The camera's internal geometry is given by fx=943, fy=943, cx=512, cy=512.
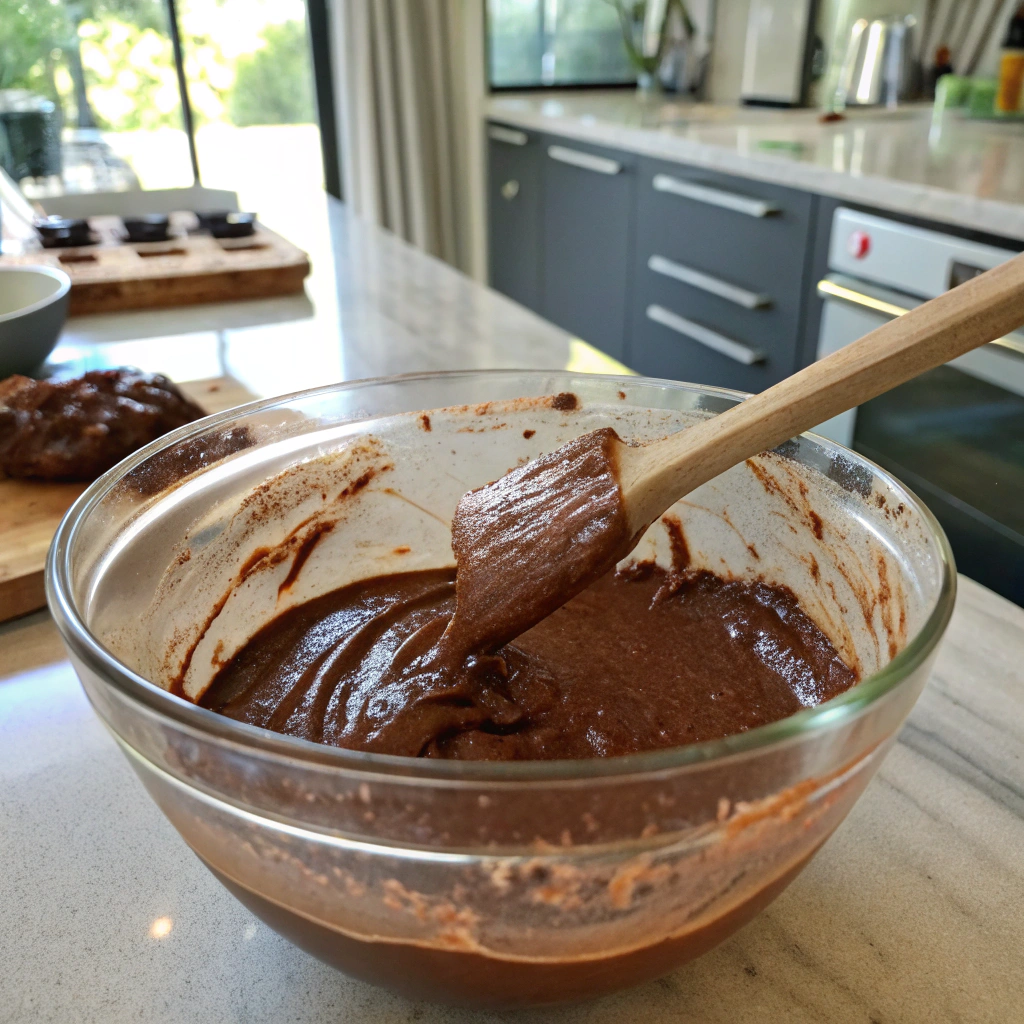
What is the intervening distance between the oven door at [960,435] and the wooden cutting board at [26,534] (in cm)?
135

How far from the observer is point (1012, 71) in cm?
250

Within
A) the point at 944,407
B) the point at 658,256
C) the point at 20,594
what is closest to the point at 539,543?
the point at 20,594

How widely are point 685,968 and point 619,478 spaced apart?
0.29 m

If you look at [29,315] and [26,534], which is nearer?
[26,534]

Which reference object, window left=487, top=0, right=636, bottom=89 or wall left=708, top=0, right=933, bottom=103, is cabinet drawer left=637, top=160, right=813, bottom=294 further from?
window left=487, top=0, right=636, bottom=89

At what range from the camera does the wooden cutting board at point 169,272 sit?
5.57 ft

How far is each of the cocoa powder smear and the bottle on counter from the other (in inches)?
94.3

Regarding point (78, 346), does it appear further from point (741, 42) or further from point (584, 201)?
point (741, 42)

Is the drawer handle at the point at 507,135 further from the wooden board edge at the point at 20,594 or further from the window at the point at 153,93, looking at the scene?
the wooden board edge at the point at 20,594

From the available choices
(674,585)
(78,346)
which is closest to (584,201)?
(78,346)

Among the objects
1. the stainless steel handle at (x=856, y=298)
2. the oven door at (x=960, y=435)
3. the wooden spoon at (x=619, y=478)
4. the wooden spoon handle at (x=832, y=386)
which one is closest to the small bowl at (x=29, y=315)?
the wooden spoon at (x=619, y=478)

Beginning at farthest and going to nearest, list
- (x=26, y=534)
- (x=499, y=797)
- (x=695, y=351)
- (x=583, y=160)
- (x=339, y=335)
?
(x=583, y=160)
(x=695, y=351)
(x=339, y=335)
(x=26, y=534)
(x=499, y=797)

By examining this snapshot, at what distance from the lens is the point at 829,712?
15.0 inches

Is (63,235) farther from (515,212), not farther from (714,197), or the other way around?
(515,212)
